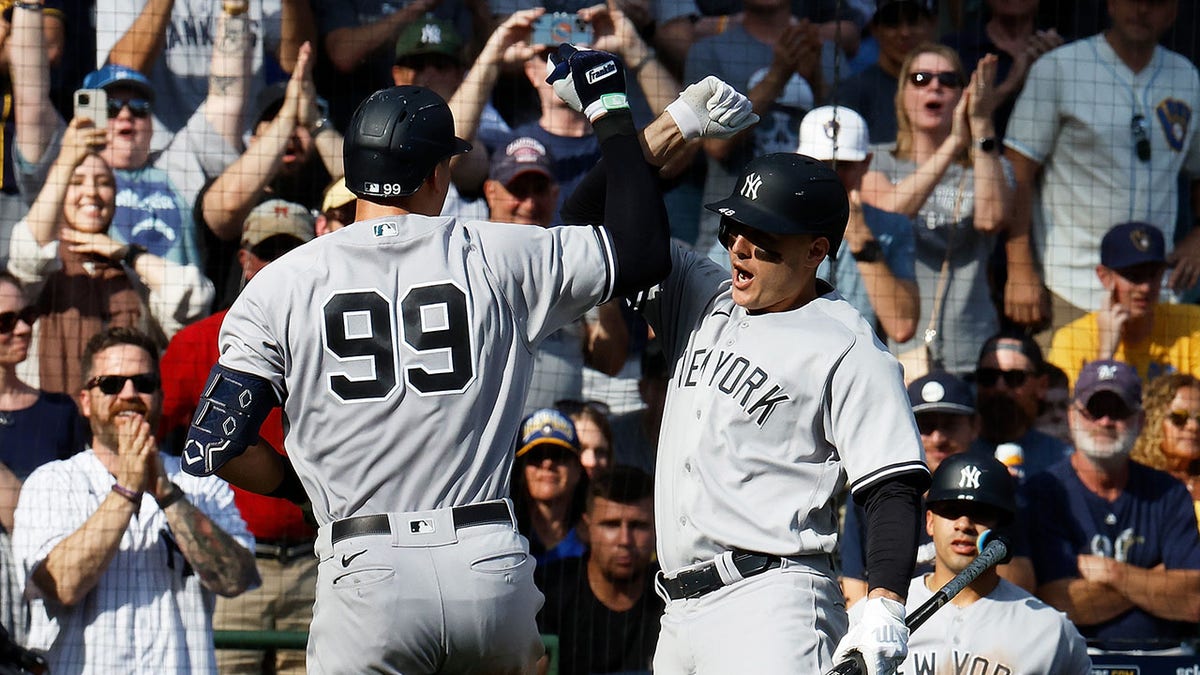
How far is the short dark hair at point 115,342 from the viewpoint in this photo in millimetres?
5719

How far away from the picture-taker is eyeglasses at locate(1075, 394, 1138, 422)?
20.2ft

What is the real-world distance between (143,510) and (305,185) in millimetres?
1434

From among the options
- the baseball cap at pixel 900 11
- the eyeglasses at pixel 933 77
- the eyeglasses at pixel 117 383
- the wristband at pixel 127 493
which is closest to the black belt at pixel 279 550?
the wristband at pixel 127 493

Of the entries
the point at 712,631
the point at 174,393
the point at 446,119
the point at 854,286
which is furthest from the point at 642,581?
the point at 446,119

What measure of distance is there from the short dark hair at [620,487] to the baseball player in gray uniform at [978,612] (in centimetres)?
136

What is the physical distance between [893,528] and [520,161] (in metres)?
3.49

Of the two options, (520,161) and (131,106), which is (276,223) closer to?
(131,106)

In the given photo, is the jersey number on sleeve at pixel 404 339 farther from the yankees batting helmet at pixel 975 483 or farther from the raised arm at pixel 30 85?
the raised arm at pixel 30 85

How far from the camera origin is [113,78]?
613 centimetres

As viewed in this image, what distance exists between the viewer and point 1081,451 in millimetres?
6125

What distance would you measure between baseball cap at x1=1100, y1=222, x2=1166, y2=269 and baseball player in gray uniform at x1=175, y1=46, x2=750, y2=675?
3955mm

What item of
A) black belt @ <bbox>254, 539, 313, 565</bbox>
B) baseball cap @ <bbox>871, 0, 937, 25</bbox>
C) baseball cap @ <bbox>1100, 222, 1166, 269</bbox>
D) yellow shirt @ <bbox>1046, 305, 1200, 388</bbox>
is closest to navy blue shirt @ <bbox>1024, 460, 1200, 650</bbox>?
yellow shirt @ <bbox>1046, 305, 1200, 388</bbox>

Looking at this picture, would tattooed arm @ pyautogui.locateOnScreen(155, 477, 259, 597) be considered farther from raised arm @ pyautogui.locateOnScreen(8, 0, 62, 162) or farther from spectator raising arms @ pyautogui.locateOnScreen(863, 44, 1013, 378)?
spectator raising arms @ pyautogui.locateOnScreen(863, 44, 1013, 378)

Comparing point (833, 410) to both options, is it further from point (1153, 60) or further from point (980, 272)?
point (1153, 60)
